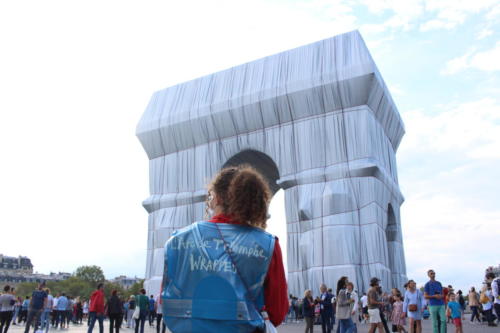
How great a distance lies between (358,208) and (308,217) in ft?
7.86

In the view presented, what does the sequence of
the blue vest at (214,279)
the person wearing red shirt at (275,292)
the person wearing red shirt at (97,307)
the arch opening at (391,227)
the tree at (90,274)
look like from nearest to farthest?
the blue vest at (214,279) → the person wearing red shirt at (275,292) → the person wearing red shirt at (97,307) → the arch opening at (391,227) → the tree at (90,274)

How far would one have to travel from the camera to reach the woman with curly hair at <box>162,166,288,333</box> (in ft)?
7.04

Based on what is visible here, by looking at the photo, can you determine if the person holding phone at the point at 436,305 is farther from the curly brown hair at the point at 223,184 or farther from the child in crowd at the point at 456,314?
the curly brown hair at the point at 223,184

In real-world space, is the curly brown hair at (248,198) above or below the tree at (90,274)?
below

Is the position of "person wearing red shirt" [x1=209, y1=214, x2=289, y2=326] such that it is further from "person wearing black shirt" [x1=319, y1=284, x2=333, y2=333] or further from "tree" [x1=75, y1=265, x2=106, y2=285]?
"tree" [x1=75, y1=265, x2=106, y2=285]

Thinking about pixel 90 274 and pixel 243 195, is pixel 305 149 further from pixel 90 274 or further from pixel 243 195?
pixel 90 274

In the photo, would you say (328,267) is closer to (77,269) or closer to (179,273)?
(179,273)

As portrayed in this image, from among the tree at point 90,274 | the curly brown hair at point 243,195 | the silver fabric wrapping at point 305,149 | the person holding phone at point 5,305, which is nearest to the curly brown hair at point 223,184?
the curly brown hair at point 243,195

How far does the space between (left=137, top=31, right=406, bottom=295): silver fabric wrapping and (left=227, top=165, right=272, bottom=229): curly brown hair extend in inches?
817

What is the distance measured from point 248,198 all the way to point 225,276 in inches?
15.9

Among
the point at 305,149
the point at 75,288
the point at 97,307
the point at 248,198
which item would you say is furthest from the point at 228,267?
the point at 75,288

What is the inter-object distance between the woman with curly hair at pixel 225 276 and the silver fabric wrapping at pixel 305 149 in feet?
68.4

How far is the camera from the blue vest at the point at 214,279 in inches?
84.2

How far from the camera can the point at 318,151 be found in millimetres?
25500
